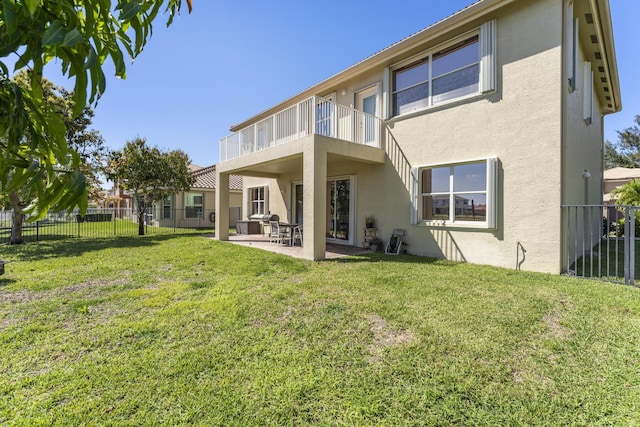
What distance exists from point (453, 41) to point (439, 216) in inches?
195

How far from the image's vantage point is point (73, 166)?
1.12m

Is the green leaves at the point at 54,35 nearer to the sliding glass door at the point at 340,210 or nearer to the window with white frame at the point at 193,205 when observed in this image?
the sliding glass door at the point at 340,210

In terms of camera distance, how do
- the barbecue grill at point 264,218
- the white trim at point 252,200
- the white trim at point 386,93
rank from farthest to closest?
the white trim at point 252,200 < the barbecue grill at point 264,218 < the white trim at point 386,93

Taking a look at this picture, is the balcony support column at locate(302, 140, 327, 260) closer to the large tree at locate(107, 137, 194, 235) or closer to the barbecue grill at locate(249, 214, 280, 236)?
the barbecue grill at locate(249, 214, 280, 236)

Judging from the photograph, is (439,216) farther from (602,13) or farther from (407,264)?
(602,13)

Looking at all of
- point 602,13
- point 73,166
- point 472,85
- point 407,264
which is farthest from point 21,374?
point 602,13

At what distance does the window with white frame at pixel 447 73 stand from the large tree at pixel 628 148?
1525 inches

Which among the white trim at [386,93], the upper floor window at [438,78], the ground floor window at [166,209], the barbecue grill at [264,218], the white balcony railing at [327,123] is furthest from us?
the ground floor window at [166,209]

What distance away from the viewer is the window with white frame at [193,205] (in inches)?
860

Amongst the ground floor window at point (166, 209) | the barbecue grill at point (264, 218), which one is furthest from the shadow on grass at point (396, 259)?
the ground floor window at point (166, 209)

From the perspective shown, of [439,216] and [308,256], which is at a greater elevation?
[439,216]

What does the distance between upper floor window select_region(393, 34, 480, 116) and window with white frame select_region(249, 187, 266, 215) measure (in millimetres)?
8973

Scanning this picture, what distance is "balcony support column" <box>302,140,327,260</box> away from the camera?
820 cm

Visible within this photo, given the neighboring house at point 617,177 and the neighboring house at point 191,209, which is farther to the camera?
the neighboring house at point 191,209
